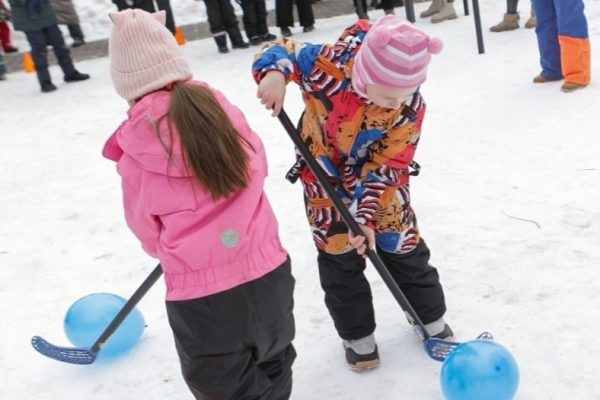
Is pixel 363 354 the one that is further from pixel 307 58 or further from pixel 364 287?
pixel 307 58

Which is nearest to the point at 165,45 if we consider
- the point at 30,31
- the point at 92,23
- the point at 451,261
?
the point at 451,261

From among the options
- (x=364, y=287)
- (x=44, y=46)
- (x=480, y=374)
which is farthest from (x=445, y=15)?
(x=480, y=374)

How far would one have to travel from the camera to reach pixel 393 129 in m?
2.08

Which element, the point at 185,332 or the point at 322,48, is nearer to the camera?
the point at 185,332

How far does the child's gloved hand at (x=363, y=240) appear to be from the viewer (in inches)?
82.8

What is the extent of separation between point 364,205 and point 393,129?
0.25m

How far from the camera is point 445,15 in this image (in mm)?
7266

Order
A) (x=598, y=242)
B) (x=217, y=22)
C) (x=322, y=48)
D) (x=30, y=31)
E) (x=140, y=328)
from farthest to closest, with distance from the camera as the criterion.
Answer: (x=217, y=22), (x=30, y=31), (x=598, y=242), (x=140, y=328), (x=322, y=48)

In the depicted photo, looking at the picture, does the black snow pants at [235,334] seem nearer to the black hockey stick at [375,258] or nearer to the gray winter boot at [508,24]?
the black hockey stick at [375,258]

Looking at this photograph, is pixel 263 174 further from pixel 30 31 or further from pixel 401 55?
pixel 30 31

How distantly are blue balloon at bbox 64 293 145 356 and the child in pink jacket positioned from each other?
2.58 feet

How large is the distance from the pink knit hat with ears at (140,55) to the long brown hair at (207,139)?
0.05 meters

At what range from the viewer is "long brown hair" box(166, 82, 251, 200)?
Answer: 1670 mm

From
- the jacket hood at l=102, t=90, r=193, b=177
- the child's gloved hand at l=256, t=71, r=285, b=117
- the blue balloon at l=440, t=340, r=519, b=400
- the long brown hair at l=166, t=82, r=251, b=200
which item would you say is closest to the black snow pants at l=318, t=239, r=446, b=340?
the blue balloon at l=440, t=340, r=519, b=400
